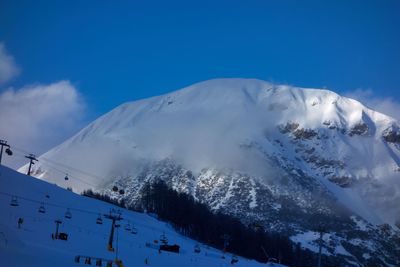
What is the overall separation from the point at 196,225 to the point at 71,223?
77.9m

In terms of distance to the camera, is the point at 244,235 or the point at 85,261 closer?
the point at 85,261

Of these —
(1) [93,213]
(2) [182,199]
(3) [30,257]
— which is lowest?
(3) [30,257]

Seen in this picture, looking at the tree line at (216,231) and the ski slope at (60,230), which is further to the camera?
the tree line at (216,231)

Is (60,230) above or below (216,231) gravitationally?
below

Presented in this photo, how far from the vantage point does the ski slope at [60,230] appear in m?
43.1

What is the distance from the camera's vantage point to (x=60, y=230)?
Answer: 7175 centimetres

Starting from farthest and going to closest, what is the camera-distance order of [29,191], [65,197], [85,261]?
[65,197], [29,191], [85,261]

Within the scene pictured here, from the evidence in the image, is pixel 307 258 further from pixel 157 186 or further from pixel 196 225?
pixel 157 186

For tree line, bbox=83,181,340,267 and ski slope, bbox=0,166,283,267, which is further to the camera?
tree line, bbox=83,181,340,267

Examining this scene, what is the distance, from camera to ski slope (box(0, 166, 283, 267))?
43.1 meters

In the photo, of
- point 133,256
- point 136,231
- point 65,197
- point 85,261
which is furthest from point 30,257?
point 65,197

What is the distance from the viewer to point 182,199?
179000 mm

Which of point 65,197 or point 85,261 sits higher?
point 65,197

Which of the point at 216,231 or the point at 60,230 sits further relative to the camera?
the point at 216,231
